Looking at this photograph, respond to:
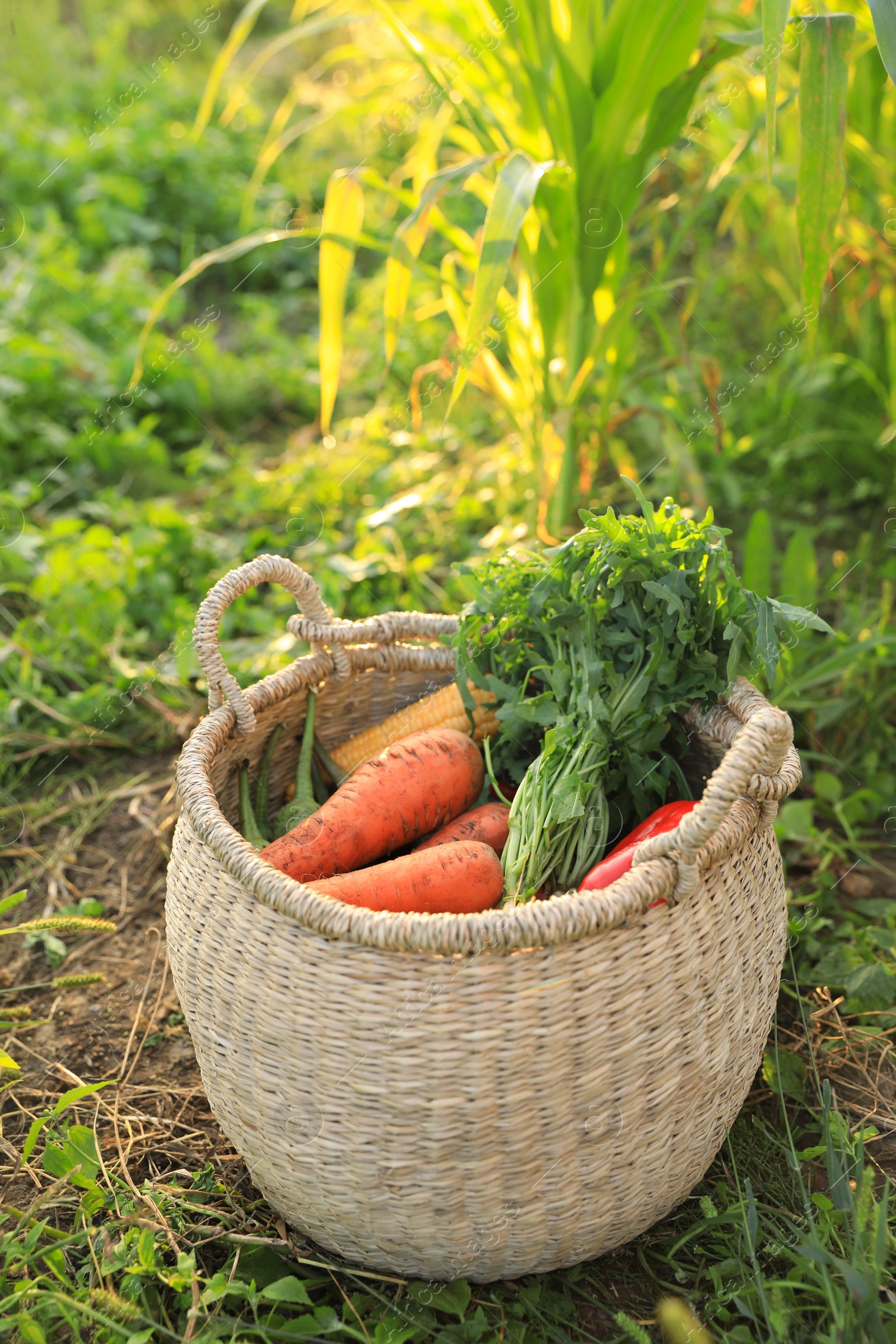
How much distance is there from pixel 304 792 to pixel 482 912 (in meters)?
0.47

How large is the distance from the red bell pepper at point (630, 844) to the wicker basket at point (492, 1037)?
113 mm

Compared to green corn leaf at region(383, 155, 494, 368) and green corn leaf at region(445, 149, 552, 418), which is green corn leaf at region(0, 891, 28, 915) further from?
green corn leaf at region(383, 155, 494, 368)

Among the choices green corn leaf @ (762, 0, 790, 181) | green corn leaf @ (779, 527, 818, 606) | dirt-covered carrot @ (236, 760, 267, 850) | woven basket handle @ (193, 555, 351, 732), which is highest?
green corn leaf @ (762, 0, 790, 181)

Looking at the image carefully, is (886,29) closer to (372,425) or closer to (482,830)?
(482,830)

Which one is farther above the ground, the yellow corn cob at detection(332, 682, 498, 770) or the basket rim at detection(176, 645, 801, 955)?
the basket rim at detection(176, 645, 801, 955)

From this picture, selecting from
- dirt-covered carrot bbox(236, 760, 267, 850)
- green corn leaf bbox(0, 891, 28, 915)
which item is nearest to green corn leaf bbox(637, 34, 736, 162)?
dirt-covered carrot bbox(236, 760, 267, 850)

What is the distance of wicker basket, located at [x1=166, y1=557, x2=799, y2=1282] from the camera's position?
1.03 metres

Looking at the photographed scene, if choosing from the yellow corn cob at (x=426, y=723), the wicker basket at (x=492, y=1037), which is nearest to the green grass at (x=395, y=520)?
the wicker basket at (x=492, y=1037)

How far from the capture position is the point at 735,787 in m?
1.07

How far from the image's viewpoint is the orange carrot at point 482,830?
1458 mm

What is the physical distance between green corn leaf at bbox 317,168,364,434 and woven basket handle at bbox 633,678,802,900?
1.20 m

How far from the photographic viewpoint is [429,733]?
154 centimetres

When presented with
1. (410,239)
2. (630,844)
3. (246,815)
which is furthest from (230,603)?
(410,239)

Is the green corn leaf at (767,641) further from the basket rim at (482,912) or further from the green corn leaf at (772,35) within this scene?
the green corn leaf at (772,35)
